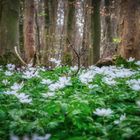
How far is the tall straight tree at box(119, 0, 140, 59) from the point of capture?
8844 millimetres

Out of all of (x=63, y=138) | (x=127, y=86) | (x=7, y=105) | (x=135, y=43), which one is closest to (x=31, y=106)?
(x=7, y=105)

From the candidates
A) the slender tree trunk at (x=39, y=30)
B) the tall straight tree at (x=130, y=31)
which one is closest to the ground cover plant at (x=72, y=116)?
the tall straight tree at (x=130, y=31)

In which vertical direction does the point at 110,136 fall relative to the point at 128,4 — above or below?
below

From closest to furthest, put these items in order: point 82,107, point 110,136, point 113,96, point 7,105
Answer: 1. point 110,136
2. point 82,107
3. point 7,105
4. point 113,96

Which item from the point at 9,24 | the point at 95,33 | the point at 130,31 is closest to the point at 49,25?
the point at 95,33

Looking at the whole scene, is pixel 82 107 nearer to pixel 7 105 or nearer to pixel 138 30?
pixel 7 105

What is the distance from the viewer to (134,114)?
132 inches

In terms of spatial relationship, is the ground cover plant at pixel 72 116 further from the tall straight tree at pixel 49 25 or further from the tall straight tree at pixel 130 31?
the tall straight tree at pixel 49 25

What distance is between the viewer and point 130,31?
29.5ft

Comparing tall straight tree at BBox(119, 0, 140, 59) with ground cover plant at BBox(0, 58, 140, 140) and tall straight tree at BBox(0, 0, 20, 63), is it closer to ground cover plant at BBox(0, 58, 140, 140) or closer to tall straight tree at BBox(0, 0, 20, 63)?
tall straight tree at BBox(0, 0, 20, 63)

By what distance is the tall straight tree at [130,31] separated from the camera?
348 inches

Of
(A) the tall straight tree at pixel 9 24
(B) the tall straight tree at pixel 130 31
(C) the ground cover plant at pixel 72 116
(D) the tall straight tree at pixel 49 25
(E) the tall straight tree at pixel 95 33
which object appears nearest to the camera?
(C) the ground cover plant at pixel 72 116

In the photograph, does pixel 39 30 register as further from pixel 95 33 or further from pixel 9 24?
pixel 9 24

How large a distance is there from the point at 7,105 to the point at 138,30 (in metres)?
6.03
